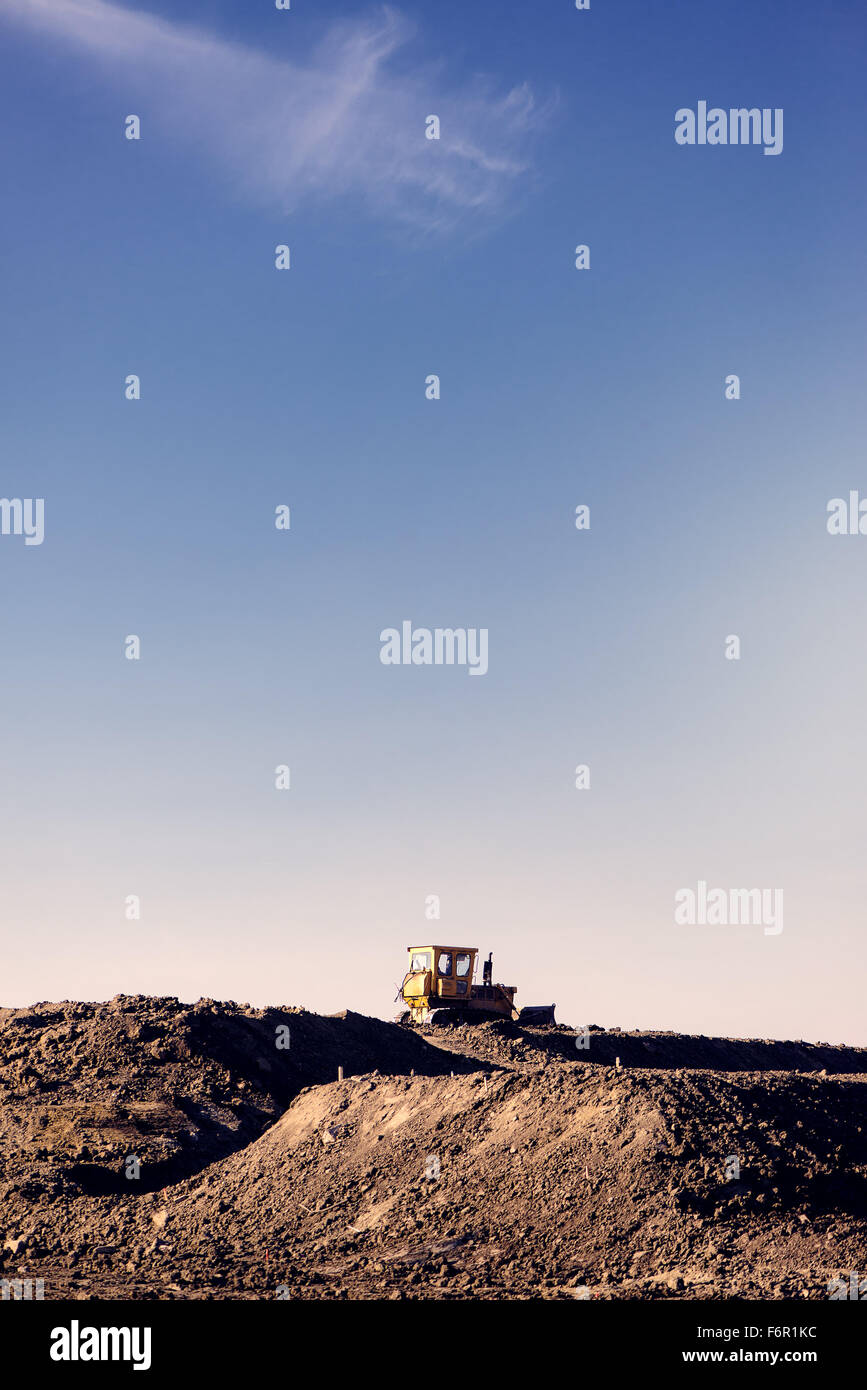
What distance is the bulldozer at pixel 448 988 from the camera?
43938mm

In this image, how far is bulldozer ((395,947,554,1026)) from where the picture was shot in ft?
144

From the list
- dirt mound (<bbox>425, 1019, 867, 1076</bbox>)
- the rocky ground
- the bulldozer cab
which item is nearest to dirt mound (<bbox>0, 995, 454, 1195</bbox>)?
the rocky ground

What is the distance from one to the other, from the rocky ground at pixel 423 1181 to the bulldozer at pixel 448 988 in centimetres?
1314

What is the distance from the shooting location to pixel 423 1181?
2108 centimetres

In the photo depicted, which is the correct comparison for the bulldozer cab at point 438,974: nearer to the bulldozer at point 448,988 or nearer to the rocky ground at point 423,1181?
the bulldozer at point 448,988

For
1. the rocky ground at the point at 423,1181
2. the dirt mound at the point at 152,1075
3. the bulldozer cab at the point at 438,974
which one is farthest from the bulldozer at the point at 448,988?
the rocky ground at the point at 423,1181

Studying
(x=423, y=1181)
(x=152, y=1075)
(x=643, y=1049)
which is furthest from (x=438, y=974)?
(x=423, y=1181)

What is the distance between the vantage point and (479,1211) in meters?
19.7

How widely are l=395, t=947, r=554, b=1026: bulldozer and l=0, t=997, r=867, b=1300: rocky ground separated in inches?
517

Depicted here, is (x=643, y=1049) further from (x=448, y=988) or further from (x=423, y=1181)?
(x=423, y=1181)

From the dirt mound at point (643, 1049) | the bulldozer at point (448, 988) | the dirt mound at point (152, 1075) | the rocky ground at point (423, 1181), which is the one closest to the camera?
the rocky ground at point (423, 1181)

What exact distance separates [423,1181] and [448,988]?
23260mm

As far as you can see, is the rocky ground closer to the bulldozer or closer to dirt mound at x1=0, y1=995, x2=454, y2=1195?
dirt mound at x1=0, y1=995, x2=454, y2=1195
